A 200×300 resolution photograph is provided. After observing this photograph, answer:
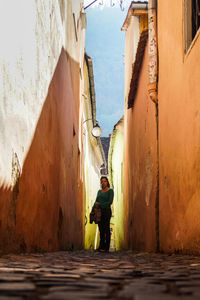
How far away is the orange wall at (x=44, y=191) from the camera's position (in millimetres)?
3957

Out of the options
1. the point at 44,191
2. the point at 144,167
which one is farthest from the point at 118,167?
the point at 44,191

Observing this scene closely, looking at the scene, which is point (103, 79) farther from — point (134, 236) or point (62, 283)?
point (62, 283)

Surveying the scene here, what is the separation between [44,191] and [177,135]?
75.1 inches

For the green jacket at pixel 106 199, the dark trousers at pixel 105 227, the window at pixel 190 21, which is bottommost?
the dark trousers at pixel 105 227

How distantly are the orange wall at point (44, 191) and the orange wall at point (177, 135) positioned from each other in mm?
1704

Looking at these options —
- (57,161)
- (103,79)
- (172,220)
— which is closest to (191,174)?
(172,220)

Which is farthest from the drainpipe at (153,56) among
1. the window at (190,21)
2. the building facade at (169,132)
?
the window at (190,21)

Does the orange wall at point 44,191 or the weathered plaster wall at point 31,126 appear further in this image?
the orange wall at point 44,191

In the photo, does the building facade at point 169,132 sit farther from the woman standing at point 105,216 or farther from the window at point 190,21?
the woman standing at point 105,216

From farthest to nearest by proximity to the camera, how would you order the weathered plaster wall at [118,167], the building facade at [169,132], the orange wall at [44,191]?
1. the weathered plaster wall at [118,167]
2. the building facade at [169,132]
3. the orange wall at [44,191]

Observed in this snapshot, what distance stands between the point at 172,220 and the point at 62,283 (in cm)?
396

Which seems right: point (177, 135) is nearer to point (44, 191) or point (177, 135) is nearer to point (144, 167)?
point (44, 191)

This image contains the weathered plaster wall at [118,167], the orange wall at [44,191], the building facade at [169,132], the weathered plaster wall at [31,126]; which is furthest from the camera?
the weathered plaster wall at [118,167]

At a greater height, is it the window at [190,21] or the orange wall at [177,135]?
the window at [190,21]
